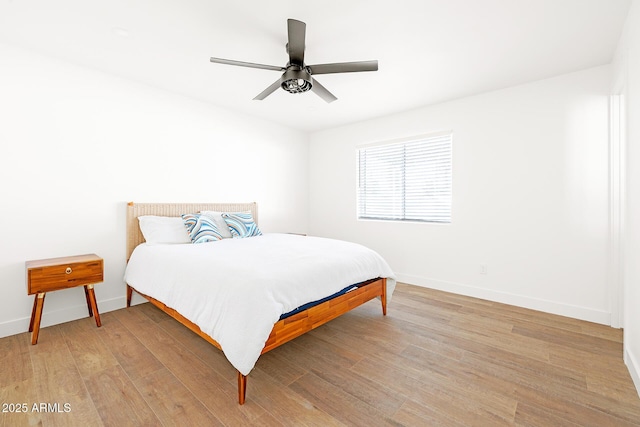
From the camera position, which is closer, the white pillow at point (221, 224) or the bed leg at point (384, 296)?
the bed leg at point (384, 296)

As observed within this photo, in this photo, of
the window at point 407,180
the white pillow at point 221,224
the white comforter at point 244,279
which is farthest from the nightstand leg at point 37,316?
the window at point 407,180

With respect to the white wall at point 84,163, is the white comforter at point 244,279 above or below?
below

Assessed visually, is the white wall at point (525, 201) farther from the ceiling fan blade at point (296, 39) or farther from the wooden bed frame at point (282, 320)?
→ the ceiling fan blade at point (296, 39)

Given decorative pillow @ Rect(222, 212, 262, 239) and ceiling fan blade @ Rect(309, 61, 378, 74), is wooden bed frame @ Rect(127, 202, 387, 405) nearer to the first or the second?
decorative pillow @ Rect(222, 212, 262, 239)

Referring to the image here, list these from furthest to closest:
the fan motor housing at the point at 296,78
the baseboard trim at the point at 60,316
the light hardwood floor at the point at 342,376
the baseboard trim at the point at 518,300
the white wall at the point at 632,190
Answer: the baseboard trim at the point at 518,300, the baseboard trim at the point at 60,316, the fan motor housing at the point at 296,78, the white wall at the point at 632,190, the light hardwood floor at the point at 342,376

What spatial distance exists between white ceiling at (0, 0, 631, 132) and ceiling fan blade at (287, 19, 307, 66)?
0.22 m

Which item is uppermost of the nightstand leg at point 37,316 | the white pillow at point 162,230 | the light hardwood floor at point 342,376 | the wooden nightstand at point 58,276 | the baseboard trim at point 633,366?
the white pillow at point 162,230

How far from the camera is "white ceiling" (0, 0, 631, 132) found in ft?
6.35

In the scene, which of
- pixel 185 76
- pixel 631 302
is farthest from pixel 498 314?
pixel 185 76

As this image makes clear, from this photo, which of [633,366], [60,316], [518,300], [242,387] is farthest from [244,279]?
[518,300]

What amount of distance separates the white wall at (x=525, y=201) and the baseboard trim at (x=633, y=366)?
0.88 meters

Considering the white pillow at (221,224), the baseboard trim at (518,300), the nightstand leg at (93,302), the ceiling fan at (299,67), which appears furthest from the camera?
the white pillow at (221,224)

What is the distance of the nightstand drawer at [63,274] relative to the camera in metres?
2.21

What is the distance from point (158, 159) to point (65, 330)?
1.90 metres
